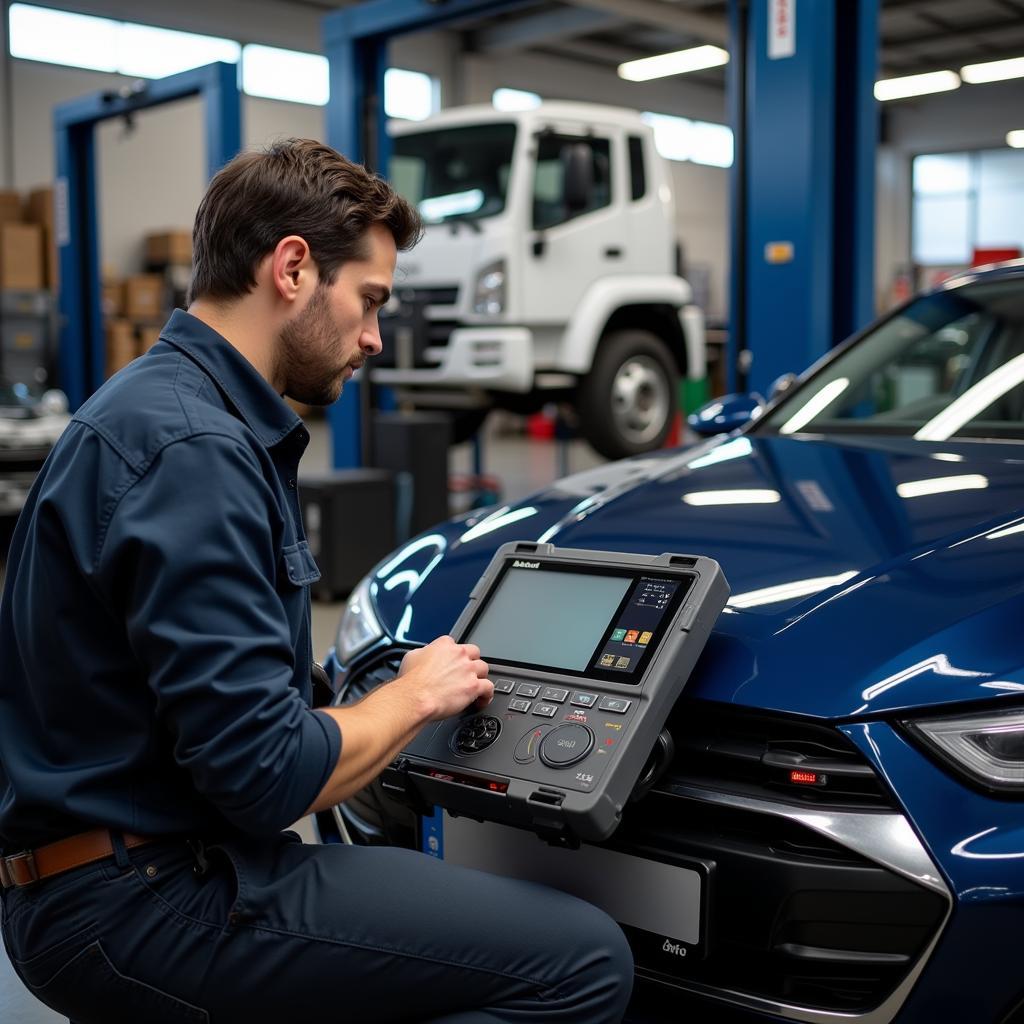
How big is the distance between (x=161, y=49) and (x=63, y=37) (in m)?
1.06

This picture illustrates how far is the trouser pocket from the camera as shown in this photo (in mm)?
1184

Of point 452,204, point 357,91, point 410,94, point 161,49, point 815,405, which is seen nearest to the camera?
point 815,405

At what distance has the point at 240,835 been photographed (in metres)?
1.23

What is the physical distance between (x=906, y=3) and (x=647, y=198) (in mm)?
9351

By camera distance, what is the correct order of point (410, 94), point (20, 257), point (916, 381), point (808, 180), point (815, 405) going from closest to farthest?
point (815, 405) → point (916, 381) → point (808, 180) → point (20, 257) → point (410, 94)

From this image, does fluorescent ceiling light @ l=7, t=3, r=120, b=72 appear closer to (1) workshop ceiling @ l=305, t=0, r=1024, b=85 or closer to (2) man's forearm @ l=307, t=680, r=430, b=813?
(1) workshop ceiling @ l=305, t=0, r=1024, b=85

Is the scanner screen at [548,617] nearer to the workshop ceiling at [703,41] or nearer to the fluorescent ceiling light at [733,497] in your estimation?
the fluorescent ceiling light at [733,497]

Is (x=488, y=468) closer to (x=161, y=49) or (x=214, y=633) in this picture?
(x=161, y=49)

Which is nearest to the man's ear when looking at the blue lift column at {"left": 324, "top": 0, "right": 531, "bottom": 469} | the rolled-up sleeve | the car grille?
the rolled-up sleeve

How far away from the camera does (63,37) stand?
12.8m

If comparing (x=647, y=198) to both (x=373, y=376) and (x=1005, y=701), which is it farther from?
(x=1005, y=701)

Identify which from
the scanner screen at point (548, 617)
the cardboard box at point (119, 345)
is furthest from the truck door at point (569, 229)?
the cardboard box at point (119, 345)

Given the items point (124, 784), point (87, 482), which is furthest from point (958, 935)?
point (87, 482)

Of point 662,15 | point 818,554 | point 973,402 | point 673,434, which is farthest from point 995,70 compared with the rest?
point 818,554
